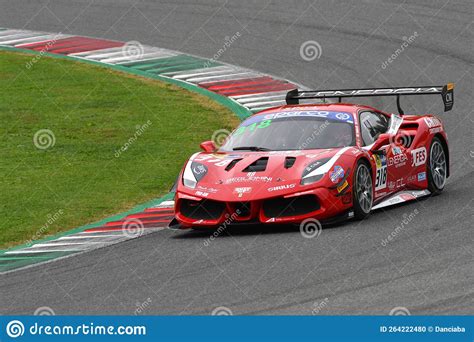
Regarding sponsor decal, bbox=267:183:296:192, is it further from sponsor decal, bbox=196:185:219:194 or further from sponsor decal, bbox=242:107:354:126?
sponsor decal, bbox=242:107:354:126

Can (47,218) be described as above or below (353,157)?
below

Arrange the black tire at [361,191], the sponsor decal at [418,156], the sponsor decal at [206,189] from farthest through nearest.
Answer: the sponsor decal at [418,156] → the black tire at [361,191] → the sponsor decal at [206,189]

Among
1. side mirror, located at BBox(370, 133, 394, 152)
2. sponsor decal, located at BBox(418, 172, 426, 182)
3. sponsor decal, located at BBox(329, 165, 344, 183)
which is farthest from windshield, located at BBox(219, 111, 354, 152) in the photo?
sponsor decal, located at BBox(418, 172, 426, 182)

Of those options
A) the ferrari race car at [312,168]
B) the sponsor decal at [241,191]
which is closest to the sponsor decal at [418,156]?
the ferrari race car at [312,168]

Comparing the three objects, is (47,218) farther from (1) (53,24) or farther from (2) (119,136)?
(1) (53,24)

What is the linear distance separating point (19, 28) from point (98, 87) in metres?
5.00

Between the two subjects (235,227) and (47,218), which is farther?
(47,218)

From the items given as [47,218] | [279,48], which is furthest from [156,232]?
[279,48]

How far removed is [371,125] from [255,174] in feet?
6.80

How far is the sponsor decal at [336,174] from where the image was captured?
12.2m

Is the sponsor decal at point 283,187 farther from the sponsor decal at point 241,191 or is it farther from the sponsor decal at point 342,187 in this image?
the sponsor decal at point 342,187

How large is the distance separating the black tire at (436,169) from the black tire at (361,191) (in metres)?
1.50

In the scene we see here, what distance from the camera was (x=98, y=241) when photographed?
498 inches

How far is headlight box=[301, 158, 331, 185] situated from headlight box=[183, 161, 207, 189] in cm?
113
